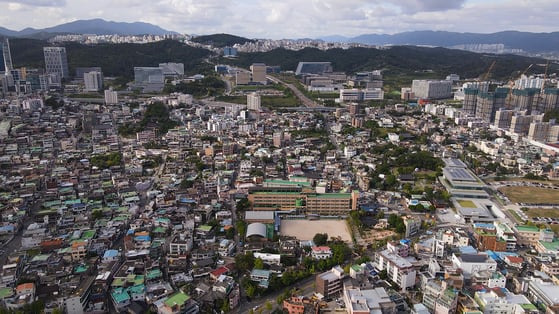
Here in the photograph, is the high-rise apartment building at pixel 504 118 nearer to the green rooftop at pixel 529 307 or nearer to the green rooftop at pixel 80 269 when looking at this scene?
the green rooftop at pixel 529 307

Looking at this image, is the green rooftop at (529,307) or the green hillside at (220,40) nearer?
the green rooftop at (529,307)

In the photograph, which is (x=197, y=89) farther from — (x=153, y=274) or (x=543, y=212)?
(x=543, y=212)

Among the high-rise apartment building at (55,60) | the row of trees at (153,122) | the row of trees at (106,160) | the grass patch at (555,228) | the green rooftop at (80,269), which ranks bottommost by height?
the grass patch at (555,228)

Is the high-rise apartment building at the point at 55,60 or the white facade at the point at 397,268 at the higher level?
the high-rise apartment building at the point at 55,60

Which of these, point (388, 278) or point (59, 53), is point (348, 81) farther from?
point (388, 278)

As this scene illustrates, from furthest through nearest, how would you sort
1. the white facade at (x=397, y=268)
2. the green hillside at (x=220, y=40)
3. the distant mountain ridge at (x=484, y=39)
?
the distant mountain ridge at (x=484, y=39) → the green hillside at (x=220, y=40) → the white facade at (x=397, y=268)

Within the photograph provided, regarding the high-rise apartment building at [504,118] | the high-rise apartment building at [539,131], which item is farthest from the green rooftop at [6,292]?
the high-rise apartment building at [504,118]

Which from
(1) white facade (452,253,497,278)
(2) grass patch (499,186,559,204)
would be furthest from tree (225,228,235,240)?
(2) grass patch (499,186,559,204)

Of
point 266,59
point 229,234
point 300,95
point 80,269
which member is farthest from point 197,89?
point 80,269
